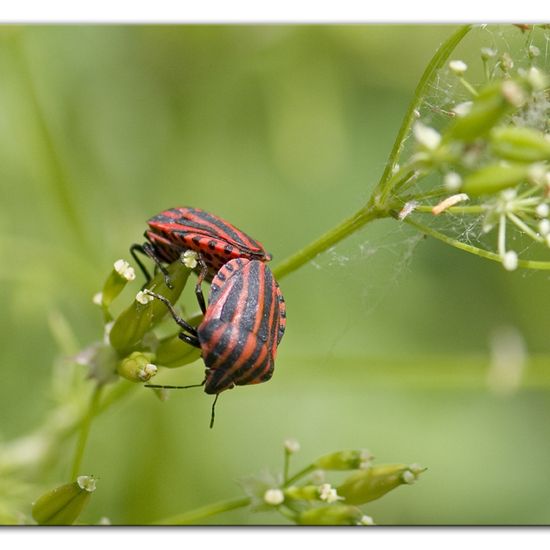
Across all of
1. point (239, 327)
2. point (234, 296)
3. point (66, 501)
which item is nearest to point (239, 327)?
point (239, 327)

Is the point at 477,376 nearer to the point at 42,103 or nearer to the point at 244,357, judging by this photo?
the point at 244,357

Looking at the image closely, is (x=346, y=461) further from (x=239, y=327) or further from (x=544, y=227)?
(x=544, y=227)

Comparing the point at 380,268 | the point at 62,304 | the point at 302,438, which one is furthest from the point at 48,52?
the point at 302,438

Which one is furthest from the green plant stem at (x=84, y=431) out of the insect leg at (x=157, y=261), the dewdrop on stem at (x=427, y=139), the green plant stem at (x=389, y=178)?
the dewdrop on stem at (x=427, y=139)

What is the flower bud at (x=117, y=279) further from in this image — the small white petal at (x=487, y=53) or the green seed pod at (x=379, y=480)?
the small white petal at (x=487, y=53)

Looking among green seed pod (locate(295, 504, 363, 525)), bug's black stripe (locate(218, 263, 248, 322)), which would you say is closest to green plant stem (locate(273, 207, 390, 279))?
bug's black stripe (locate(218, 263, 248, 322))
